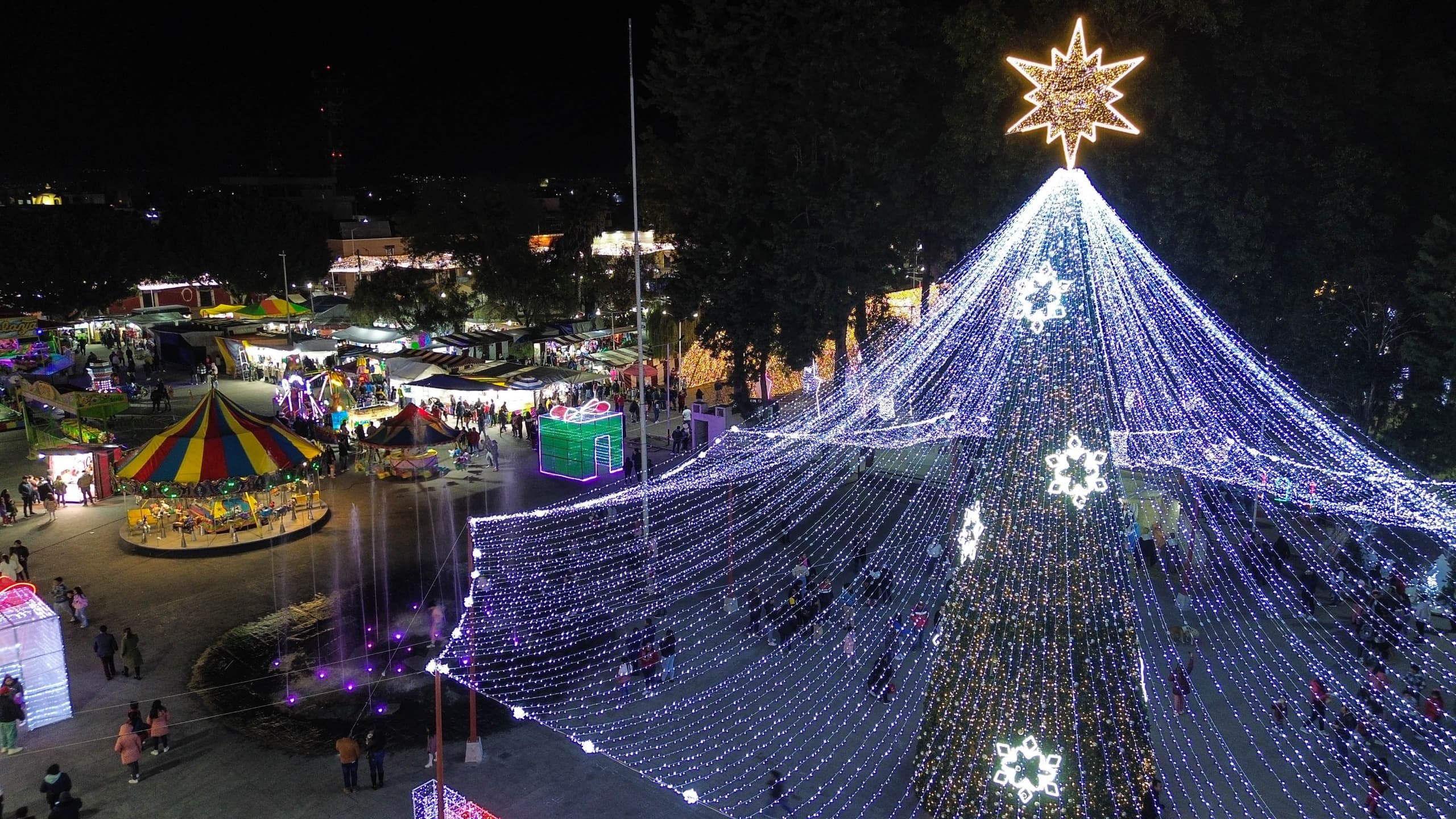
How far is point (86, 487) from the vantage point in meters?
21.8

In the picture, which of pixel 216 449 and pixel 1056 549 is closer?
pixel 1056 549

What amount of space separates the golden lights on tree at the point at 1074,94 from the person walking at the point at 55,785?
464 inches

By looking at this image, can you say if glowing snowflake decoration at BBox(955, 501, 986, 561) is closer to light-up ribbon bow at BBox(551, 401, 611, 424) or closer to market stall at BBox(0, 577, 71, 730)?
market stall at BBox(0, 577, 71, 730)

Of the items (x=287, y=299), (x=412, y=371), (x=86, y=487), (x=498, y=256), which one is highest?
(x=498, y=256)

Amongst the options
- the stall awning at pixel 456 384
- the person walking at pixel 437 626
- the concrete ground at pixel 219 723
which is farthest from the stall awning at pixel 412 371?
the person walking at pixel 437 626

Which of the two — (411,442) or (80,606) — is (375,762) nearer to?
(80,606)

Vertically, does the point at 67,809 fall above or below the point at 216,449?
below

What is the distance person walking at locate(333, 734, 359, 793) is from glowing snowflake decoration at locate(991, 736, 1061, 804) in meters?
7.08

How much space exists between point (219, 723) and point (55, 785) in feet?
7.59

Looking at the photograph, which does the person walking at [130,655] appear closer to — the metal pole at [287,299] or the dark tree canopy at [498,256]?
the metal pole at [287,299]

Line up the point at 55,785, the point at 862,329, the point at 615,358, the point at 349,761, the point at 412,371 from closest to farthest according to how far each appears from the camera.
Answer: the point at 55,785
the point at 349,761
the point at 862,329
the point at 412,371
the point at 615,358

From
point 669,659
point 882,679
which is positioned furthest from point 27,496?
point 882,679

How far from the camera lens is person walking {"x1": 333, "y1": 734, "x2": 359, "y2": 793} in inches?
421

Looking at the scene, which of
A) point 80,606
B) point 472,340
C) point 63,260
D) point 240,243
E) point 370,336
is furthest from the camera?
point 240,243
